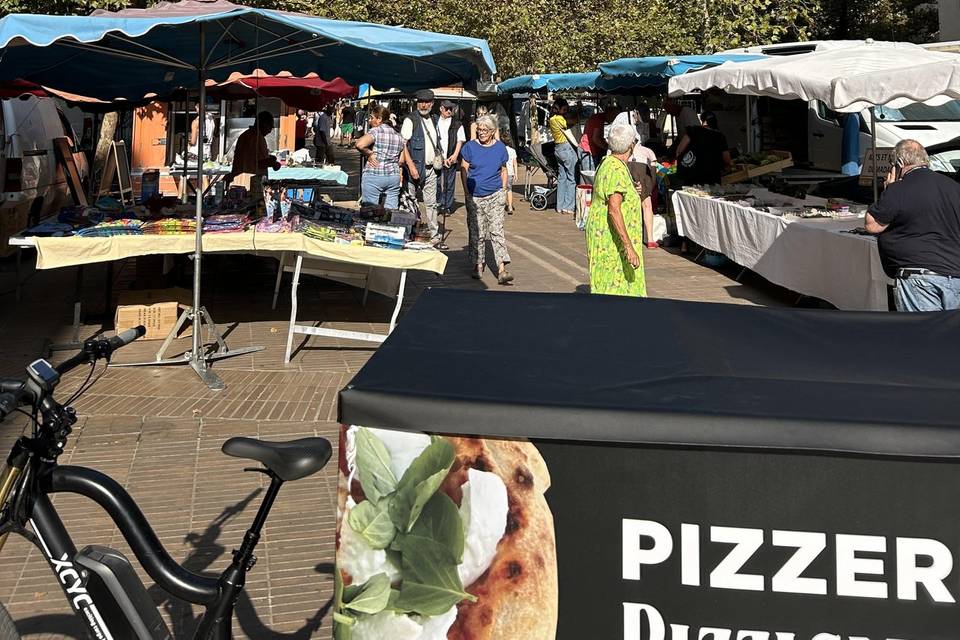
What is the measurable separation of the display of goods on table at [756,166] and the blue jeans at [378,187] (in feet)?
16.3

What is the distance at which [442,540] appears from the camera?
7.75ft

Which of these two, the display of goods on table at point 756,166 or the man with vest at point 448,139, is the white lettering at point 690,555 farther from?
the man with vest at point 448,139

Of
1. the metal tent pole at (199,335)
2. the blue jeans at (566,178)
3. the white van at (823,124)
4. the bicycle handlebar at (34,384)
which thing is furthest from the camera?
the blue jeans at (566,178)

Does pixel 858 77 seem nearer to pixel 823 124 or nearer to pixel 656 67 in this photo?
pixel 656 67

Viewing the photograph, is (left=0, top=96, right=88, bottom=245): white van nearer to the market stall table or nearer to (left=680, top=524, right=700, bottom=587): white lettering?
the market stall table

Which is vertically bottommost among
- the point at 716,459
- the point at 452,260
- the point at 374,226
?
the point at 452,260

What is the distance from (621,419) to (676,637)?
1.53 ft

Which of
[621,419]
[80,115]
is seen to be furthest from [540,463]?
[80,115]

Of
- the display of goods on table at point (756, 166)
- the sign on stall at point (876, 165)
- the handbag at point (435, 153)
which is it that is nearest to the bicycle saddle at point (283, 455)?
the sign on stall at point (876, 165)

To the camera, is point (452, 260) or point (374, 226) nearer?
point (374, 226)

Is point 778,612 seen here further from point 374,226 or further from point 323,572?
point 374,226

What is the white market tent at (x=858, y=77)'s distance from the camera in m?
9.22

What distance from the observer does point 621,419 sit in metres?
2.23

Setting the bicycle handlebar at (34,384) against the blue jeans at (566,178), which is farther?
the blue jeans at (566,178)
